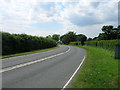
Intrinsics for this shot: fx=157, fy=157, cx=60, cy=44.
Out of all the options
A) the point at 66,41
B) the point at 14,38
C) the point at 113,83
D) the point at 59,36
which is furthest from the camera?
the point at 59,36

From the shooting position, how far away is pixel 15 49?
86.4 feet

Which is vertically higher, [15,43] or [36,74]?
[15,43]

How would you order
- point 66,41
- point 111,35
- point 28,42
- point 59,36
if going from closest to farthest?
point 28,42
point 111,35
point 66,41
point 59,36

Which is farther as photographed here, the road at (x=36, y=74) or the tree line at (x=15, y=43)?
the tree line at (x=15, y=43)

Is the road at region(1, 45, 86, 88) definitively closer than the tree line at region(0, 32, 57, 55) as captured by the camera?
Yes

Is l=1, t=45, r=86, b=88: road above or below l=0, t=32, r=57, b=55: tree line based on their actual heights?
below

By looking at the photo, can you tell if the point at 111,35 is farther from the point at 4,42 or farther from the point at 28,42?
the point at 4,42

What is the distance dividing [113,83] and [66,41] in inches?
5784

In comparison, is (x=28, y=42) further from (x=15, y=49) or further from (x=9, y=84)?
(x=9, y=84)

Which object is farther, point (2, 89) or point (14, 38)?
point (14, 38)

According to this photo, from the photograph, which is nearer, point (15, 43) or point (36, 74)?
point (36, 74)

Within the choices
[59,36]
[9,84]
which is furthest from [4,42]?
[59,36]

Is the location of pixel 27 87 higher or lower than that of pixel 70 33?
lower

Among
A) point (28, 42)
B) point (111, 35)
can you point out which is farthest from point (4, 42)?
point (111, 35)
